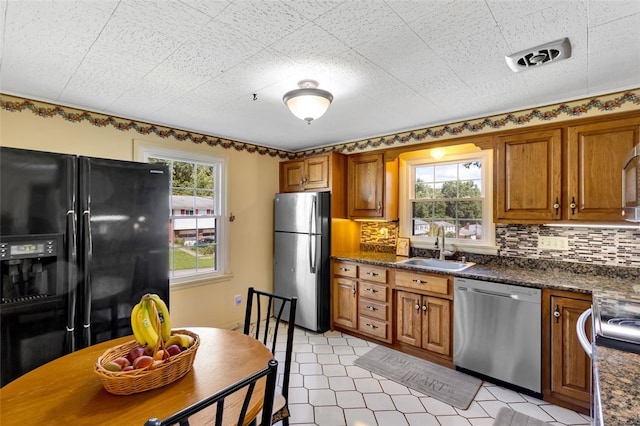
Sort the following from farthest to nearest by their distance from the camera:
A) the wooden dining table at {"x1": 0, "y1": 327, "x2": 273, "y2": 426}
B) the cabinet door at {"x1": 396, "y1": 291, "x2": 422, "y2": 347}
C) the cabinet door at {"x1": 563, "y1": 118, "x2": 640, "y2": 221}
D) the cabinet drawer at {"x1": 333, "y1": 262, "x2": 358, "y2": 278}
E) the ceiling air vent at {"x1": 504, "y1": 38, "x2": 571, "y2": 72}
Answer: the cabinet drawer at {"x1": 333, "y1": 262, "x2": 358, "y2": 278}
the cabinet door at {"x1": 396, "y1": 291, "x2": 422, "y2": 347}
the cabinet door at {"x1": 563, "y1": 118, "x2": 640, "y2": 221}
the ceiling air vent at {"x1": 504, "y1": 38, "x2": 571, "y2": 72}
the wooden dining table at {"x1": 0, "y1": 327, "x2": 273, "y2": 426}

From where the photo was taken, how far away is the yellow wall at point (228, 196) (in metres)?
2.43

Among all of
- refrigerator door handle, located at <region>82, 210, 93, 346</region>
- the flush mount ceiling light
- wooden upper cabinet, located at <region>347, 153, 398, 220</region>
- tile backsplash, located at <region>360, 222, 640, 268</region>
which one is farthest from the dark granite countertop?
refrigerator door handle, located at <region>82, 210, 93, 346</region>

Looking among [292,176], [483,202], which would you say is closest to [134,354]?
[292,176]

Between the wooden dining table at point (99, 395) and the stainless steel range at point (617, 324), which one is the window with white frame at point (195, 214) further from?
the stainless steel range at point (617, 324)

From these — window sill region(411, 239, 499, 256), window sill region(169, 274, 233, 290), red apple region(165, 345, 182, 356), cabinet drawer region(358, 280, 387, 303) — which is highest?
window sill region(411, 239, 499, 256)

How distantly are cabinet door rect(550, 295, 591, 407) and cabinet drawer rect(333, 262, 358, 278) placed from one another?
5.77 feet

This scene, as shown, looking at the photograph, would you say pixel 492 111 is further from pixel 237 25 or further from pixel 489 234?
pixel 237 25

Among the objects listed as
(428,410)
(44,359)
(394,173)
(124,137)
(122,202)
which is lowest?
(428,410)

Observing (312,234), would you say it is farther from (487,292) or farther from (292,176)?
(487,292)

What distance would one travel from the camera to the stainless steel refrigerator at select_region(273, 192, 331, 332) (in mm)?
3510

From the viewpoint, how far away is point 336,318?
11.8 ft

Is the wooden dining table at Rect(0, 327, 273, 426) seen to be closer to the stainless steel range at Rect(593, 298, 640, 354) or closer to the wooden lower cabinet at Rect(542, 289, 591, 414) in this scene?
the stainless steel range at Rect(593, 298, 640, 354)

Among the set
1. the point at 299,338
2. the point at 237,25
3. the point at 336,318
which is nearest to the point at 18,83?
the point at 237,25

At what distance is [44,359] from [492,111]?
3.74m
